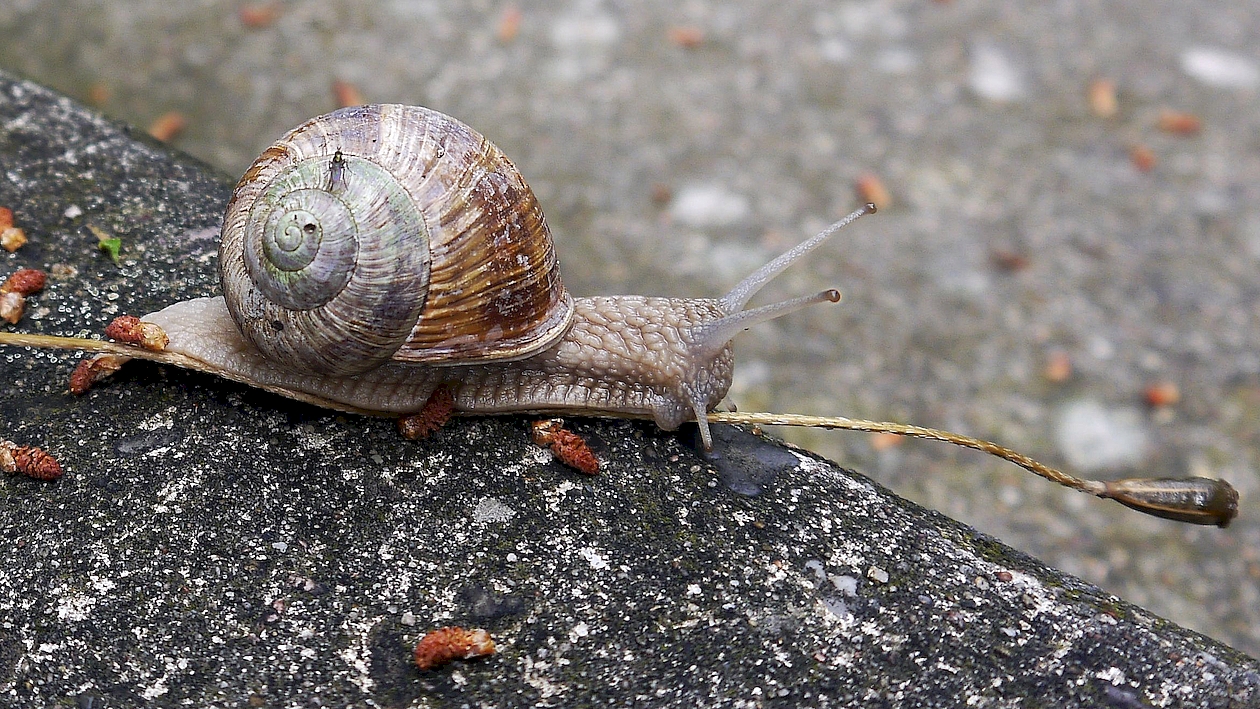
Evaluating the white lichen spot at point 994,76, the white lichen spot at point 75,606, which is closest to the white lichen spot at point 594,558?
the white lichen spot at point 75,606

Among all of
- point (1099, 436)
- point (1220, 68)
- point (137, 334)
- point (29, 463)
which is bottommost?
point (1099, 436)

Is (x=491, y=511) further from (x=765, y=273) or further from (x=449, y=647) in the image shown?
(x=765, y=273)

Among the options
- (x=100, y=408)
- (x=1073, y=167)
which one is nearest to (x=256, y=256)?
(x=100, y=408)

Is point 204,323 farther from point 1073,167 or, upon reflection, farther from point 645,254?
point 1073,167

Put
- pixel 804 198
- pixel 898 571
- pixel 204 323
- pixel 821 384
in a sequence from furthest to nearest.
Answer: pixel 804 198 → pixel 821 384 → pixel 204 323 → pixel 898 571

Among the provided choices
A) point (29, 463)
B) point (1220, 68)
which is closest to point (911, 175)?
point (1220, 68)
